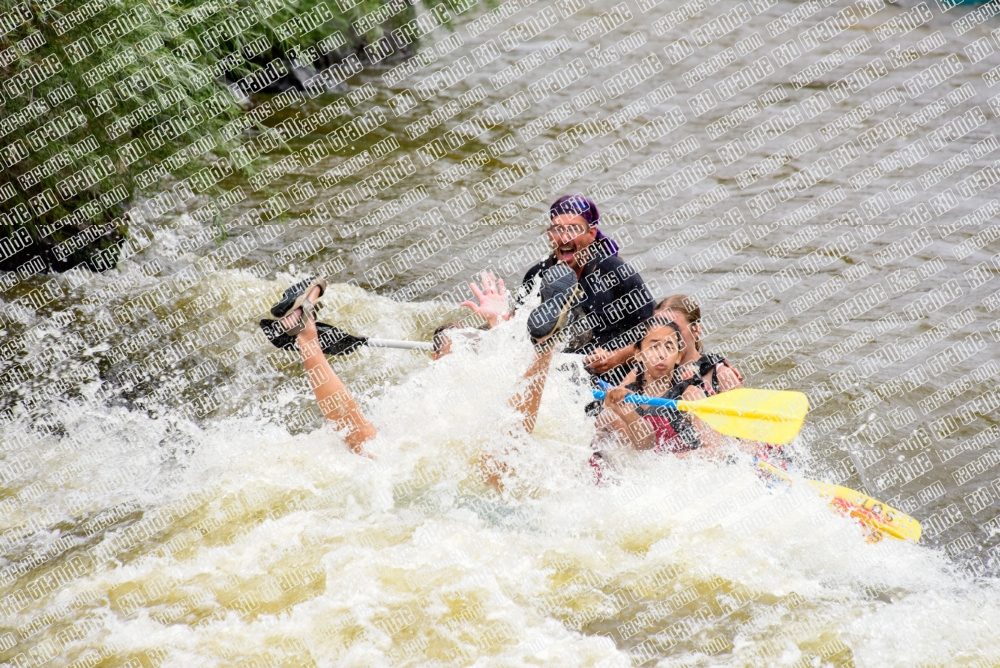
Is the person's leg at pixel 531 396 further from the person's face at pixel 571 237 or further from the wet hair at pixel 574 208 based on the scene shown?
the wet hair at pixel 574 208

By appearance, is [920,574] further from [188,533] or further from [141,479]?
[141,479]

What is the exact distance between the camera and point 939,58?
1114 centimetres

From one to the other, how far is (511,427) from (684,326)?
108cm

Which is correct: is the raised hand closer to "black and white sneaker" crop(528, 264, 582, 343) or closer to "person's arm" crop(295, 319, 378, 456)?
"person's arm" crop(295, 319, 378, 456)

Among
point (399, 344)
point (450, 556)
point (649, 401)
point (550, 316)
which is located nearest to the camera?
point (550, 316)

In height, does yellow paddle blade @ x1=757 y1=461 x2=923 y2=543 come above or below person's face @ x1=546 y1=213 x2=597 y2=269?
below

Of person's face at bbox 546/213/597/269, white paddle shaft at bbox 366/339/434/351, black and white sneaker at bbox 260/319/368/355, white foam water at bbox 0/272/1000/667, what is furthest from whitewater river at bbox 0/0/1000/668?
person's face at bbox 546/213/597/269

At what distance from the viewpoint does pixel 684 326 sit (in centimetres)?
491

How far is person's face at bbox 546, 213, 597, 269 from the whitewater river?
0.59m

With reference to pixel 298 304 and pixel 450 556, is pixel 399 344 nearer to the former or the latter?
pixel 298 304

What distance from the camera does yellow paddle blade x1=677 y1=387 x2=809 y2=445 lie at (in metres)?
4.70

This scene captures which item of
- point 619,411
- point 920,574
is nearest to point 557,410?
point 619,411

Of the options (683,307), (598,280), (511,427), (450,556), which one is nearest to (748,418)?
(683,307)

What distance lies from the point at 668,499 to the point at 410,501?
1366 millimetres
